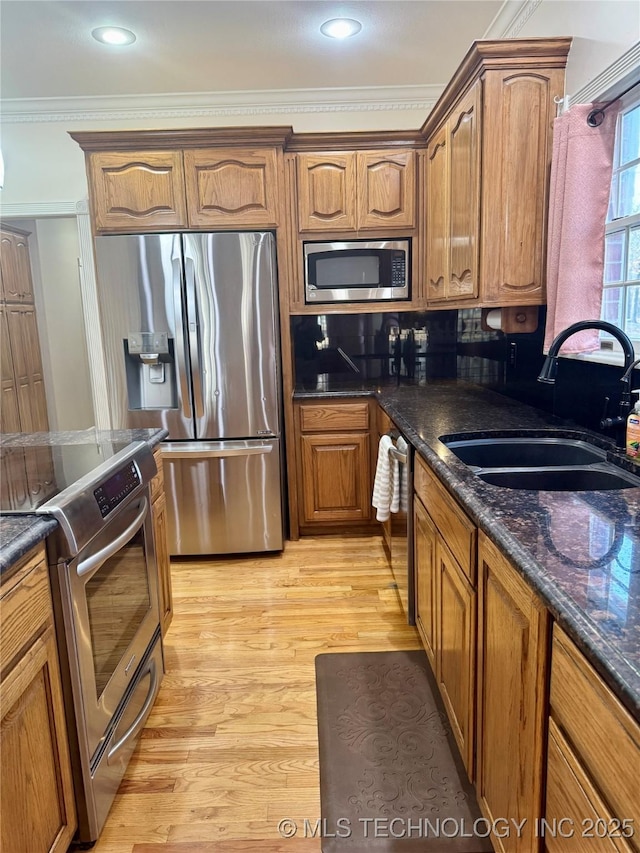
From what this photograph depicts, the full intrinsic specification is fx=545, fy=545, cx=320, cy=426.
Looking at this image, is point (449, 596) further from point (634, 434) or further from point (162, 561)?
point (162, 561)

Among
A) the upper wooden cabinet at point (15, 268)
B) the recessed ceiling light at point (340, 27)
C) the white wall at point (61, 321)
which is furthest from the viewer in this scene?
the white wall at point (61, 321)

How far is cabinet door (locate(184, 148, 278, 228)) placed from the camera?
2.88 m

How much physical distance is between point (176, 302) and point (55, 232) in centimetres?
354

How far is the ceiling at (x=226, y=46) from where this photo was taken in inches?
96.7

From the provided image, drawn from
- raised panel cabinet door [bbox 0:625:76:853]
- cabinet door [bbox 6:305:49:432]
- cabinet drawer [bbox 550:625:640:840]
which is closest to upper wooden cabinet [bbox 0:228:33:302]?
cabinet door [bbox 6:305:49:432]

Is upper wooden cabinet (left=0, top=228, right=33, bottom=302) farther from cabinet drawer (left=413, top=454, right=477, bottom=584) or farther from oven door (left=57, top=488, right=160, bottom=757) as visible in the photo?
cabinet drawer (left=413, top=454, right=477, bottom=584)

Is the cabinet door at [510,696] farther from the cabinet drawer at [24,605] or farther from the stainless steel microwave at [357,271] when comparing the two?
the stainless steel microwave at [357,271]

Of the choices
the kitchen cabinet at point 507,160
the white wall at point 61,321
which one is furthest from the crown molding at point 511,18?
the white wall at point 61,321

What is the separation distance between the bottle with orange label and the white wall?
5.46 metres

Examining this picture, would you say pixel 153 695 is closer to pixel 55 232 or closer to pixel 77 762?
pixel 77 762

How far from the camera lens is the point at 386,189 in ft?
10.1

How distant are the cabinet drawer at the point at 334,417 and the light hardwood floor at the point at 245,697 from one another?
0.73 m

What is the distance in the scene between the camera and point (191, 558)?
3199 mm

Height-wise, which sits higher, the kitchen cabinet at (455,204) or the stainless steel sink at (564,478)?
the kitchen cabinet at (455,204)
